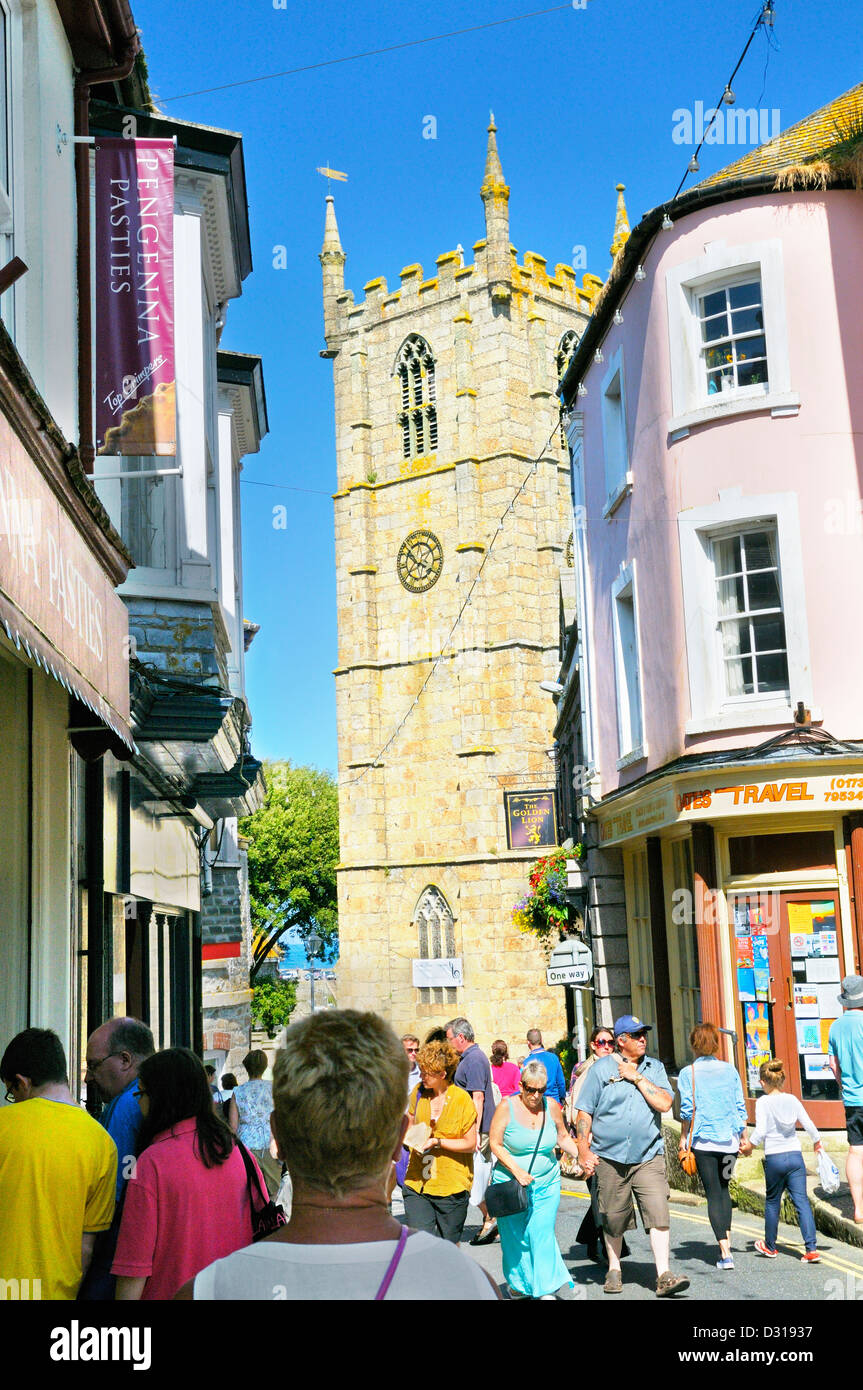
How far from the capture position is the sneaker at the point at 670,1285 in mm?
8250

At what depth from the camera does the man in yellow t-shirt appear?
4223 millimetres

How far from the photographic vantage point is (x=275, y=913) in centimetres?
6469

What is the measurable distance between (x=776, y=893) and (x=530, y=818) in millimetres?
32843

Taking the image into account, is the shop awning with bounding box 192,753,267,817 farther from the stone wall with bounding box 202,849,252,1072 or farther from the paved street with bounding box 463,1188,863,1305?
the stone wall with bounding box 202,849,252,1072

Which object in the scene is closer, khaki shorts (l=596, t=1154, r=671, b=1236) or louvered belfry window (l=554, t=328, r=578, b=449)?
khaki shorts (l=596, t=1154, r=671, b=1236)

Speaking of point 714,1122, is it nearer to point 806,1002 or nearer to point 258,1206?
point 806,1002

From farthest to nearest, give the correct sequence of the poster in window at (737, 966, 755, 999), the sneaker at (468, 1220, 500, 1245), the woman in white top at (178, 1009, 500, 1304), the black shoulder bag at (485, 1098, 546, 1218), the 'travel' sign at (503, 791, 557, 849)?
the 'travel' sign at (503, 791, 557, 849)
the poster in window at (737, 966, 755, 999)
the sneaker at (468, 1220, 500, 1245)
the black shoulder bag at (485, 1098, 546, 1218)
the woman in white top at (178, 1009, 500, 1304)

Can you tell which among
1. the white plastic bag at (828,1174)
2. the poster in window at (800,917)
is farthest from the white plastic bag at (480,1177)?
the poster in window at (800,917)

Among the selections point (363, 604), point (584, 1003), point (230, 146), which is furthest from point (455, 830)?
point (230, 146)

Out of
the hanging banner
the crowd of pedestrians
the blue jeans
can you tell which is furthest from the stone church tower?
the hanging banner

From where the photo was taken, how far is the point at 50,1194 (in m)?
4.27

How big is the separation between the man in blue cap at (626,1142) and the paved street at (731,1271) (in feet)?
1.16

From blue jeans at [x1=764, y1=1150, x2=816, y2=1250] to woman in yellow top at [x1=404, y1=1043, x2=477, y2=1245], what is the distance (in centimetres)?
215
